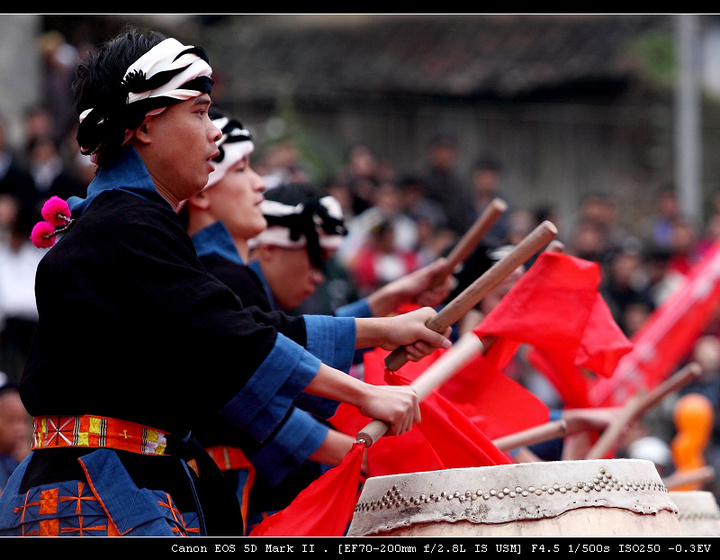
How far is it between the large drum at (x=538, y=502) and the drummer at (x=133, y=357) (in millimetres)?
217

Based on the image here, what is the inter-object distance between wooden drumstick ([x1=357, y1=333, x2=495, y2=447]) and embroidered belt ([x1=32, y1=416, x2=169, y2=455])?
21.2 inches

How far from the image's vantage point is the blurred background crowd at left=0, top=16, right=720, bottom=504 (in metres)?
7.02

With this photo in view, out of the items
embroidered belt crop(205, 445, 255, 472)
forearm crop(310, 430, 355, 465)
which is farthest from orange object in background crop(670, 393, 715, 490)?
embroidered belt crop(205, 445, 255, 472)

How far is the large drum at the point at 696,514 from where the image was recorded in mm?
3416

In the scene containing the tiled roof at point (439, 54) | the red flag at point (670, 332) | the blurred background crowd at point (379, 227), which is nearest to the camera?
the red flag at point (670, 332)

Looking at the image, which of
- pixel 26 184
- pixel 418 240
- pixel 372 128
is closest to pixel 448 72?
pixel 372 128

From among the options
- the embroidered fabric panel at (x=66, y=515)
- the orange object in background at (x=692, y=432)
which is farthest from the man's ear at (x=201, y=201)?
the orange object in background at (x=692, y=432)

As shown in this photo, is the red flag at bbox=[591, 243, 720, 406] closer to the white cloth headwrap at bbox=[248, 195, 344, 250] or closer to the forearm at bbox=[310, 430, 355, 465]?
the white cloth headwrap at bbox=[248, 195, 344, 250]

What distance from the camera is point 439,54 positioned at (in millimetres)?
15188

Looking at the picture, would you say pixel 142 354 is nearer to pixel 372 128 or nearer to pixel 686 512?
pixel 686 512

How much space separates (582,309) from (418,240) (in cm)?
613

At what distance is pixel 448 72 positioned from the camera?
14.5 m

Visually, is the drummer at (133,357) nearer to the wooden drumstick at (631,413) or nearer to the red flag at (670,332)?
the wooden drumstick at (631,413)

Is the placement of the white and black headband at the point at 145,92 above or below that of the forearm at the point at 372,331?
above
